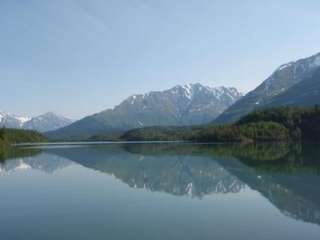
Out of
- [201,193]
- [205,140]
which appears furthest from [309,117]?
[201,193]

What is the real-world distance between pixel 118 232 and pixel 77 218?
14.2 feet

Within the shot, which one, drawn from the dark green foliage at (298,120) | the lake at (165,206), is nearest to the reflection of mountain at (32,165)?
the lake at (165,206)

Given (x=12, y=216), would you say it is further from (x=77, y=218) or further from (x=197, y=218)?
(x=197, y=218)

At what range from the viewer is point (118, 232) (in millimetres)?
21547

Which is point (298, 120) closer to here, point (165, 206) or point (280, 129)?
point (280, 129)

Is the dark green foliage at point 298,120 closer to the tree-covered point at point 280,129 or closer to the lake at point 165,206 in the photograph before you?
the tree-covered point at point 280,129

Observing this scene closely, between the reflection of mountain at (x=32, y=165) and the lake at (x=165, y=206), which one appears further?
the reflection of mountain at (x=32, y=165)

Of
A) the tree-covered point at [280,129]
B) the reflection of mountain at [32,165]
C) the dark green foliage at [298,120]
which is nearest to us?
the reflection of mountain at [32,165]

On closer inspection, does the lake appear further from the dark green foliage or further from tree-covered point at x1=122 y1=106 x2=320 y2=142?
the dark green foliage

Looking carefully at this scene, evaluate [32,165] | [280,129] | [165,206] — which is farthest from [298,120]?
[165,206]

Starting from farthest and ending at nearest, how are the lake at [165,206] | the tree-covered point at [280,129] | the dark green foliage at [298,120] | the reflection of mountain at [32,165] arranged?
the dark green foliage at [298,120] < the tree-covered point at [280,129] < the reflection of mountain at [32,165] < the lake at [165,206]

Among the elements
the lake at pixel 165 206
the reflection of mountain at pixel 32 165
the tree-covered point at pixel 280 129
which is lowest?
the lake at pixel 165 206

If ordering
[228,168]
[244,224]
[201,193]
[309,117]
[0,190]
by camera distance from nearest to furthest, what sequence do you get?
[244,224]
[201,193]
[0,190]
[228,168]
[309,117]

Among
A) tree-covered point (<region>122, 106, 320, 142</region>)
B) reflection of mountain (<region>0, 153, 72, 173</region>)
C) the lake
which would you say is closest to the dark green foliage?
tree-covered point (<region>122, 106, 320, 142</region>)
